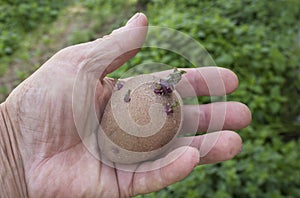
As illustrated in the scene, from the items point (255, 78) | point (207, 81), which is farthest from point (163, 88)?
point (255, 78)

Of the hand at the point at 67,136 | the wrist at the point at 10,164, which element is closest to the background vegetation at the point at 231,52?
the hand at the point at 67,136

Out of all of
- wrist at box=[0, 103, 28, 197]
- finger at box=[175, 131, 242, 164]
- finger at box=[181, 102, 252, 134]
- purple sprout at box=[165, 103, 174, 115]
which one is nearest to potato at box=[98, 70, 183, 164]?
purple sprout at box=[165, 103, 174, 115]

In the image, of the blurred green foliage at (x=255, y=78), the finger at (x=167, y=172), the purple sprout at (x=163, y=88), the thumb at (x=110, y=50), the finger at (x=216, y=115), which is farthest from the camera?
the blurred green foliage at (x=255, y=78)

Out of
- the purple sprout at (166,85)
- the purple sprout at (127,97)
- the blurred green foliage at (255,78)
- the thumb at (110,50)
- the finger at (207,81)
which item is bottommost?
the blurred green foliage at (255,78)

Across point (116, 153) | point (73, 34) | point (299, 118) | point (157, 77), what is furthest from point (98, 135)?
point (73, 34)

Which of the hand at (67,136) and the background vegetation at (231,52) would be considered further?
the background vegetation at (231,52)

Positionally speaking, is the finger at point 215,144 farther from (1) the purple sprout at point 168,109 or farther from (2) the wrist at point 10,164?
(2) the wrist at point 10,164

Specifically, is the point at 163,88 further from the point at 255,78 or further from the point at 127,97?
the point at 255,78
